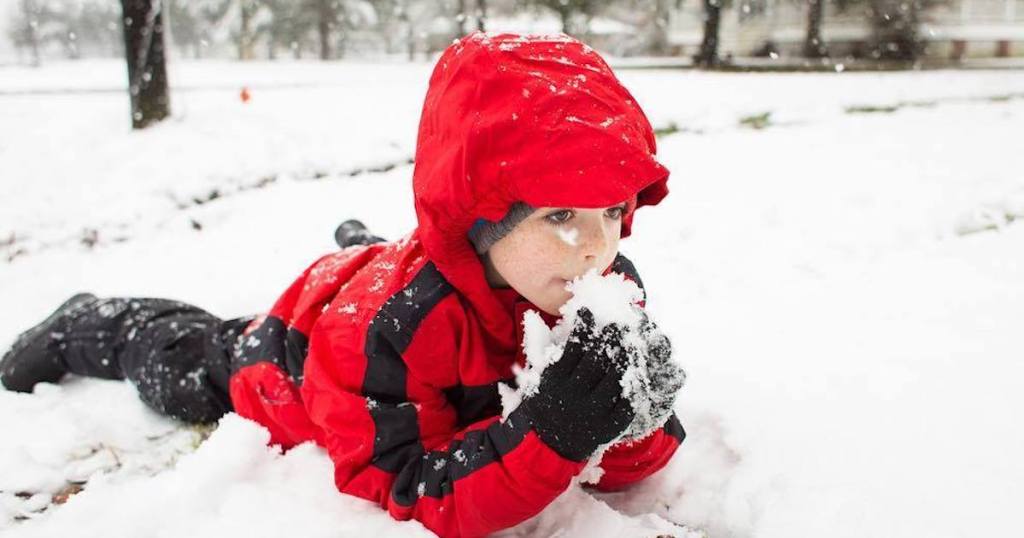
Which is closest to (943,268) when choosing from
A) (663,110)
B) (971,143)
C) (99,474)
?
(99,474)

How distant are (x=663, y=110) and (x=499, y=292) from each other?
8151 millimetres

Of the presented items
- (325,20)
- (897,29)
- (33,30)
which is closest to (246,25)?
(325,20)

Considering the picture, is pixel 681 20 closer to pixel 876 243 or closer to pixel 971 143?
→ pixel 971 143

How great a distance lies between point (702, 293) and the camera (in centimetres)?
325

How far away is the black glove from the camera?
4.69ft

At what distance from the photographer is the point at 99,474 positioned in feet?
7.16

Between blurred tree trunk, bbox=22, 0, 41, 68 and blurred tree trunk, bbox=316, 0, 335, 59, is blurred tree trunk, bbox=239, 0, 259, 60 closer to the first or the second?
blurred tree trunk, bbox=316, 0, 335, 59

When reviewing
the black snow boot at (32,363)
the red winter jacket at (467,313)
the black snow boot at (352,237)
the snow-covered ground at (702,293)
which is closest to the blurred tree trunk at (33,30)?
the snow-covered ground at (702,293)

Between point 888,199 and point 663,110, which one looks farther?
point 663,110

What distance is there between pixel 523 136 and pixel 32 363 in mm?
2332

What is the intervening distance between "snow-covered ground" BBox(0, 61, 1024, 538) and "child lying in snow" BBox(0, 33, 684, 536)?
18 cm

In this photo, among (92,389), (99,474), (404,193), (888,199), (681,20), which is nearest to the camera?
(99,474)

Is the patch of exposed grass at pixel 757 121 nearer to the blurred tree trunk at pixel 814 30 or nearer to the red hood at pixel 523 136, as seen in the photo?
the red hood at pixel 523 136

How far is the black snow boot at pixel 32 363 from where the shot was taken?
8.86ft
